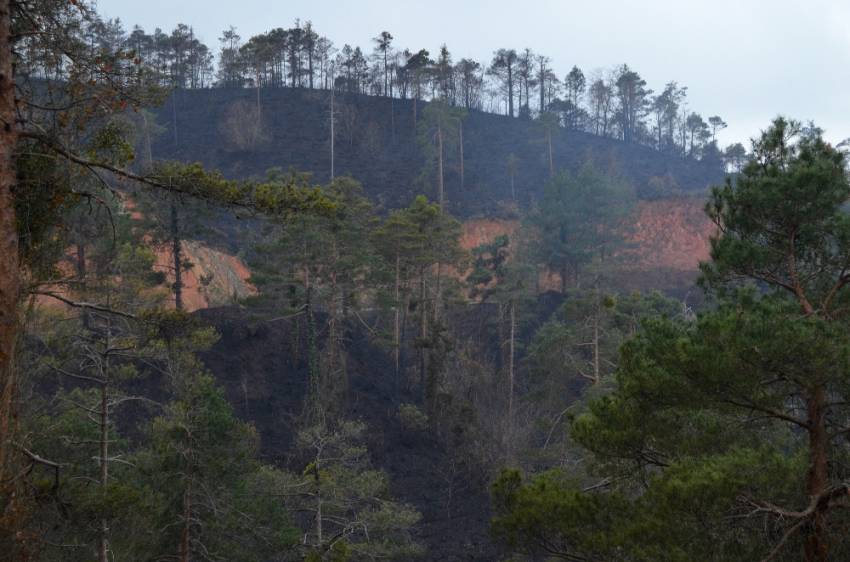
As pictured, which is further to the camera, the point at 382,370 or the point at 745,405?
the point at 382,370

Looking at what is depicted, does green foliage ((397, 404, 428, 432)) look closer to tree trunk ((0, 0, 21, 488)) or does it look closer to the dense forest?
the dense forest

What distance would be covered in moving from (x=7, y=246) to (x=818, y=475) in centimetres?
794

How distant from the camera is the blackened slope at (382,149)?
53.3 m

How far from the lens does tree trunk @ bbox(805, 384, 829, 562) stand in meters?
7.10

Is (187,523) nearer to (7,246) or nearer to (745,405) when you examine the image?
(7,246)

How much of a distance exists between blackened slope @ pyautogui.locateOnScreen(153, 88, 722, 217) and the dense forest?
13096 mm

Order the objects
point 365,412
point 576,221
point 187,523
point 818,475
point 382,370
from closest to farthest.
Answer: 1. point 818,475
2. point 187,523
3. point 365,412
4. point 382,370
5. point 576,221

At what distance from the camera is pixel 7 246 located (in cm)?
549

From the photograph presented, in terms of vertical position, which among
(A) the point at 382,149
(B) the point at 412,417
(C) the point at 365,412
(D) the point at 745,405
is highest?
(A) the point at 382,149

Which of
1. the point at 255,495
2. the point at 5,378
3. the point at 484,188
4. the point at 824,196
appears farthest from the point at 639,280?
the point at 5,378

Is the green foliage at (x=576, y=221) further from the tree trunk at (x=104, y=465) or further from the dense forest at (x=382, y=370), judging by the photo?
the tree trunk at (x=104, y=465)

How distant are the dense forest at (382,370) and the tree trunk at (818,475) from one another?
3cm

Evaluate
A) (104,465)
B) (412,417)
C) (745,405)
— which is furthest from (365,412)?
(745,405)

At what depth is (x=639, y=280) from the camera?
154ft
